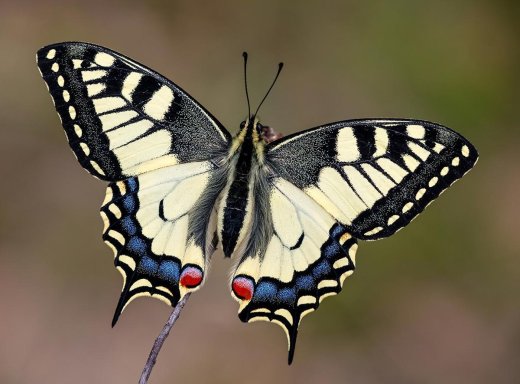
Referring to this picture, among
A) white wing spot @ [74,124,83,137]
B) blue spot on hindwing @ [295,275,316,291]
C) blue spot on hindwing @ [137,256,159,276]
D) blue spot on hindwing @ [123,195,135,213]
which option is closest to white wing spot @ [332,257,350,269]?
blue spot on hindwing @ [295,275,316,291]

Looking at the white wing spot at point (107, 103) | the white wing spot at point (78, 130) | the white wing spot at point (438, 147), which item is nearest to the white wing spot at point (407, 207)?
the white wing spot at point (438, 147)

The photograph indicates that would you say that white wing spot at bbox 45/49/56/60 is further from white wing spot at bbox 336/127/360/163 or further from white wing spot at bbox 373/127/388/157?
white wing spot at bbox 373/127/388/157

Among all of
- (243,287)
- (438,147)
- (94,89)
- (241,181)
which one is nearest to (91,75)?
(94,89)

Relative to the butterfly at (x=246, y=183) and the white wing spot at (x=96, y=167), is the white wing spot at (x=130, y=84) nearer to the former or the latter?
the butterfly at (x=246, y=183)

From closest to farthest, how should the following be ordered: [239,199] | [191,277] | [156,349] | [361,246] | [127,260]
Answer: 1. [156,349]
2. [191,277]
3. [127,260]
4. [239,199]
5. [361,246]

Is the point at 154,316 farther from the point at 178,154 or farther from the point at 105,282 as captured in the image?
the point at 178,154

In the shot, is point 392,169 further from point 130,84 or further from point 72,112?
point 72,112

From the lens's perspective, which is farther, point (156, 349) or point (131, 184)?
point (131, 184)
